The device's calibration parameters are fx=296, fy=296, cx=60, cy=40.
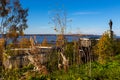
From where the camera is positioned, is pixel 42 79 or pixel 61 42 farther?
pixel 61 42

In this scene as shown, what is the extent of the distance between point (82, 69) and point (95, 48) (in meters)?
5.28

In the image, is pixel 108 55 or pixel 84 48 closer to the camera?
pixel 108 55

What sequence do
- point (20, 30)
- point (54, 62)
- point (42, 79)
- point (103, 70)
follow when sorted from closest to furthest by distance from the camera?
point (42, 79), point (103, 70), point (54, 62), point (20, 30)

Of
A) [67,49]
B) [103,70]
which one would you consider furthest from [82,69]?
[67,49]

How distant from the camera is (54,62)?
55.5ft

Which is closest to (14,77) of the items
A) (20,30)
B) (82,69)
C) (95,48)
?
(82,69)

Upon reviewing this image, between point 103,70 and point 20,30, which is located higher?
point 20,30

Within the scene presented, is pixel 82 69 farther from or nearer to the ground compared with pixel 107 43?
nearer to the ground

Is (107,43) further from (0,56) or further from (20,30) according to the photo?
(20,30)

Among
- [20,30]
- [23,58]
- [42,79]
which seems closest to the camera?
[42,79]

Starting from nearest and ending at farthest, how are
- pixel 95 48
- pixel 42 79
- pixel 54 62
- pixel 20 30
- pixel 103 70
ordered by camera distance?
pixel 42 79
pixel 103 70
pixel 54 62
pixel 95 48
pixel 20 30

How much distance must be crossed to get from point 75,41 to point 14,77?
7573mm

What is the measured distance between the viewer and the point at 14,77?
1263 centimetres

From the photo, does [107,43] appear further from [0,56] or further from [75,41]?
[0,56]
